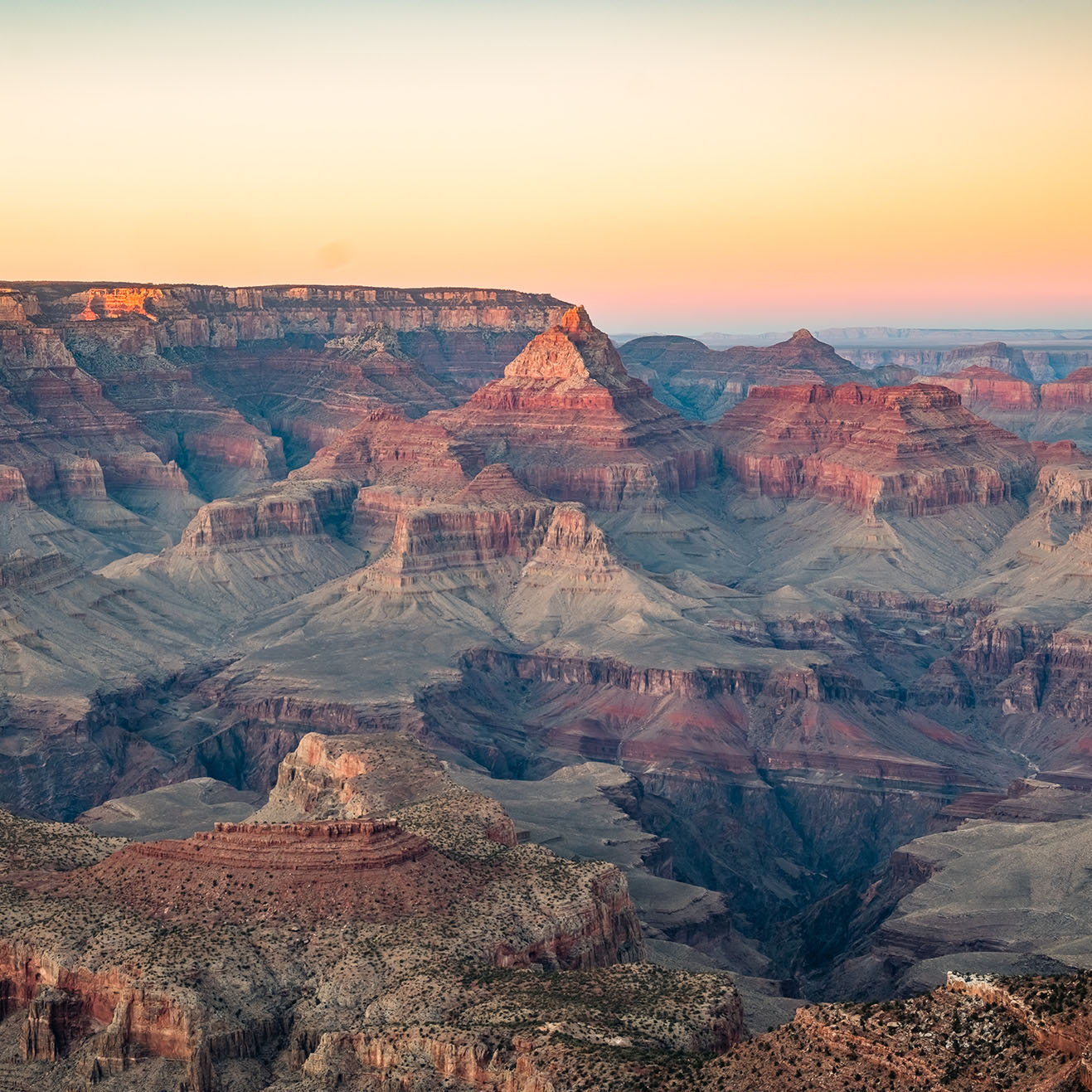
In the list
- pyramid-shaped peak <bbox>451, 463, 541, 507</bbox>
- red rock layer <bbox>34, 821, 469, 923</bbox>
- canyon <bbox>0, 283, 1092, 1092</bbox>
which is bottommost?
canyon <bbox>0, 283, 1092, 1092</bbox>

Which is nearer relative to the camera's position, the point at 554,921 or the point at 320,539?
the point at 554,921

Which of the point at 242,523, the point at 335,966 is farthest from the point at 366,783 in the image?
the point at 242,523

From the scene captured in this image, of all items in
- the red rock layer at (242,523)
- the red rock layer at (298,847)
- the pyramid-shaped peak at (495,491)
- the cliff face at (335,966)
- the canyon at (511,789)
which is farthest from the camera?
the pyramid-shaped peak at (495,491)

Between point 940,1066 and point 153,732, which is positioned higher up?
point 940,1066

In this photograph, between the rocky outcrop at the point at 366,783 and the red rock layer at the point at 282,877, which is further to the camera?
the rocky outcrop at the point at 366,783

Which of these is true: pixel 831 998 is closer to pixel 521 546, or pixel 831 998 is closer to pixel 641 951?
pixel 641 951

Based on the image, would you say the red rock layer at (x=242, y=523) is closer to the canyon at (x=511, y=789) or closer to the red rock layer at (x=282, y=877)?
the canyon at (x=511, y=789)

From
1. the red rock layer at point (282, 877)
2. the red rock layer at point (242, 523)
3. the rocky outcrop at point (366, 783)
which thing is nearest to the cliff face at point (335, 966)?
the red rock layer at point (282, 877)

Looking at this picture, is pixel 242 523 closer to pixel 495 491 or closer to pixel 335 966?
pixel 495 491

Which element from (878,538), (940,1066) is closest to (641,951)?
(940,1066)

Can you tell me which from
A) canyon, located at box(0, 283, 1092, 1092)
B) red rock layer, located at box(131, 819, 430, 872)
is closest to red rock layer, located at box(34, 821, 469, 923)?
red rock layer, located at box(131, 819, 430, 872)

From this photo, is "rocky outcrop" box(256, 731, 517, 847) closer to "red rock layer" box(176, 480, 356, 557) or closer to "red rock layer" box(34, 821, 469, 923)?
"red rock layer" box(34, 821, 469, 923)
